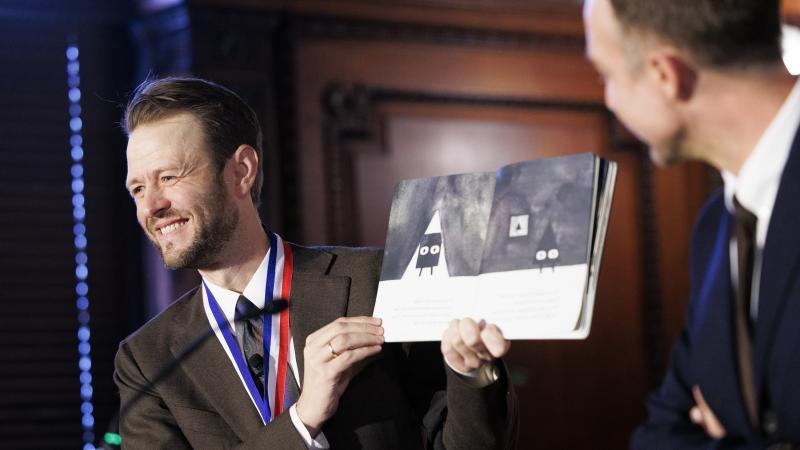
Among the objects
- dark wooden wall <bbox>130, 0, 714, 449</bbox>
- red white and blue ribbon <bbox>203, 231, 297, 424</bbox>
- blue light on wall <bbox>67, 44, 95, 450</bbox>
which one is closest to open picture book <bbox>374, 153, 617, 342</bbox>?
red white and blue ribbon <bbox>203, 231, 297, 424</bbox>

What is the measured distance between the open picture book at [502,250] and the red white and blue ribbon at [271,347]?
0.31 m

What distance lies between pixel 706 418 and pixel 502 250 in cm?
44

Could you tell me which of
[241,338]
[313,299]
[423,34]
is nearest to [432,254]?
[313,299]

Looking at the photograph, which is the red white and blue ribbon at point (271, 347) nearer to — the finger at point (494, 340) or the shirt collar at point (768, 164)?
the finger at point (494, 340)

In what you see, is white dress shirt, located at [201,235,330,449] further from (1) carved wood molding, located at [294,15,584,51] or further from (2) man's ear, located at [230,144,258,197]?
(1) carved wood molding, located at [294,15,584,51]

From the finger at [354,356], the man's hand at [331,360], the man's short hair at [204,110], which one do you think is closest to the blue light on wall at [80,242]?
Answer: the man's short hair at [204,110]

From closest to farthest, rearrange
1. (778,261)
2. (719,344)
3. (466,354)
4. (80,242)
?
(778,261) → (719,344) → (466,354) → (80,242)

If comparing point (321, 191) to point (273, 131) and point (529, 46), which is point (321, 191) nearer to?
point (273, 131)

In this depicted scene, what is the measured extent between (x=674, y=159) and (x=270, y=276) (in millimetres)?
1015

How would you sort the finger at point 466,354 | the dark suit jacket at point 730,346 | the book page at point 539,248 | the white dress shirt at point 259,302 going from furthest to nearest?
the white dress shirt at point 259,302
the finger at point 466,354
the book page at point 539,248
the dark suit jacket at point 730,346

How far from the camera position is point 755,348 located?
1.38m

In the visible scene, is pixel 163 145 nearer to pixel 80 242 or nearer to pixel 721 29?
pixel 721 29

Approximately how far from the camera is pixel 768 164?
1.42 m

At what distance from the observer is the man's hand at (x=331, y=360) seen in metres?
1.90
